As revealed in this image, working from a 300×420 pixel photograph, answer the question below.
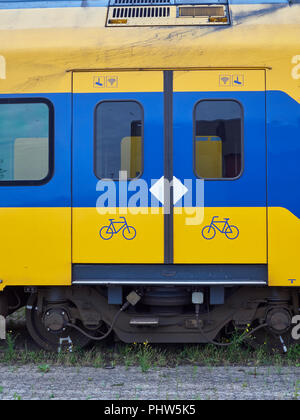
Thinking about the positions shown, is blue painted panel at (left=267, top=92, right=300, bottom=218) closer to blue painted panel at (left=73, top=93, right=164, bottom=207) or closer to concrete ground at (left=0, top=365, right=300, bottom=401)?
blue painted panel at (left=73, top=93, right=164, bottom=207)

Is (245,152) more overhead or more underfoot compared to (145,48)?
more underfoot

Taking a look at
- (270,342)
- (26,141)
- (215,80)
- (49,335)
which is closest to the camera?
(215,80)

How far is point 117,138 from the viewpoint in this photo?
5.17 m

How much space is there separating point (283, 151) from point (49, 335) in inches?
132

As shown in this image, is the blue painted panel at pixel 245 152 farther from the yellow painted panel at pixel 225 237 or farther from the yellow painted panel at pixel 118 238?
the yellow painted panel at pixel 118 238

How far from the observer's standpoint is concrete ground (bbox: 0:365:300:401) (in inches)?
165

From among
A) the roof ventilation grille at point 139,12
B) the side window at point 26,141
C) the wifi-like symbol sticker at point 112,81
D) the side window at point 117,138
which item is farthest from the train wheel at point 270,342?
the roof ventilation grille at point 139,12

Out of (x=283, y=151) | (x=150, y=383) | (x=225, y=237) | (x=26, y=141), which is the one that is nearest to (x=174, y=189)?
(x=225, y=237)

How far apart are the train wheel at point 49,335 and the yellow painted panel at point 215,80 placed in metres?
2.93

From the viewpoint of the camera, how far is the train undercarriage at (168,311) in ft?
17.4

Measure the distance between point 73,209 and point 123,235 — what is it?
595 millimetres

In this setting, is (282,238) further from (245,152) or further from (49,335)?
(49,335)

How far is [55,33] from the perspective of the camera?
5.26 metres

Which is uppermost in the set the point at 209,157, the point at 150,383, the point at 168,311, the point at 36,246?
the point at 209,157
